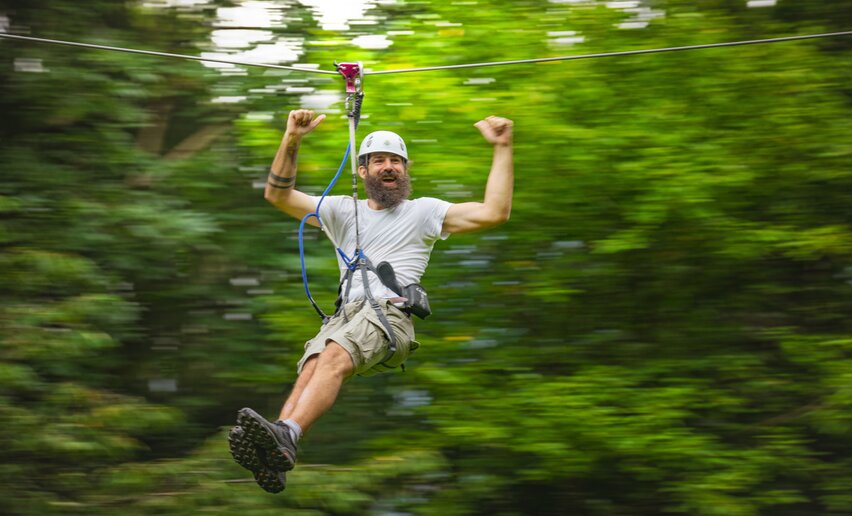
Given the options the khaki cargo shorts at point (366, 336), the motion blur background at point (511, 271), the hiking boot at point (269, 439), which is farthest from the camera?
the motion blur background at point (511, 271)

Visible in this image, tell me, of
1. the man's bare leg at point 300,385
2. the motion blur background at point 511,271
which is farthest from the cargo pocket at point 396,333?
the motion blur background at point 511,271

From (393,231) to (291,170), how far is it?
0.43 m

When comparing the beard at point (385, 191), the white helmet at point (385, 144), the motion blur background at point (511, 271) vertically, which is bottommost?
the motion blur background at point (511, 271)

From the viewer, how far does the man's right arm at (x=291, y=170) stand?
13.1 ft

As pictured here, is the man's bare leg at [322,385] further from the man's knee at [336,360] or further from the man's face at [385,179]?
the man's face at [385,179]

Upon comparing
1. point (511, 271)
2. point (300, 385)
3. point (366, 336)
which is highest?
point (366, 336)

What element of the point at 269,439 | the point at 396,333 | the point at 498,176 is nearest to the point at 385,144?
the point at 498,176

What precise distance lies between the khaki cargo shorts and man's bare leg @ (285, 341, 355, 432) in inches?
1.1

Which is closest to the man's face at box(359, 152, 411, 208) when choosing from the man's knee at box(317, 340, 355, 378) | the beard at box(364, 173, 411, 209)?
the beard at box(364, 173, 411, 209)

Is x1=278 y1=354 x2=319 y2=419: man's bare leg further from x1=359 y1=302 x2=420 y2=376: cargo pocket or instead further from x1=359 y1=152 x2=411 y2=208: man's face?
x1=359 y1=152 x2=411 y2=208: man's face

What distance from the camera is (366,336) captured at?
3.84 metres

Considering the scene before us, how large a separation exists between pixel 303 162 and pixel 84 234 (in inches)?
58.5

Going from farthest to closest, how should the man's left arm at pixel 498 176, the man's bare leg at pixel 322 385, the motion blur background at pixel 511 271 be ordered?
1. the motion blur background at pixel 511 271
2. the man's left arm at pixel 498 176
3. the man's bare leg at pixel 322 385

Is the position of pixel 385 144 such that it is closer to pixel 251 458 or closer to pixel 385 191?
pixel 385 191
